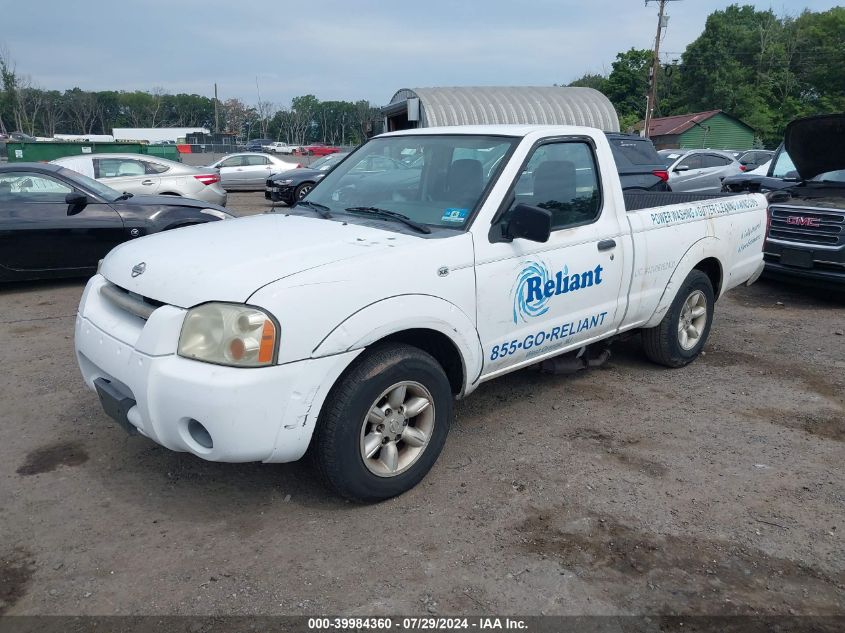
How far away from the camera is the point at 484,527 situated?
3.16m

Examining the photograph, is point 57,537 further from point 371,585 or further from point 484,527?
point 484,527

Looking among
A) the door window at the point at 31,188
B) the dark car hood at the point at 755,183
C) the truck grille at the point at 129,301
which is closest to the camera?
the truck grille at the point at 129,301

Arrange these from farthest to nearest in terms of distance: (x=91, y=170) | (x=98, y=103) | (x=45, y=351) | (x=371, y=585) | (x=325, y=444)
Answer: (x=98, y=103)
(x=91, y=170)
(x=45, y=351)
(x=325, y=444)
(x=371, y=585)

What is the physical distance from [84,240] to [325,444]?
19.3 feet

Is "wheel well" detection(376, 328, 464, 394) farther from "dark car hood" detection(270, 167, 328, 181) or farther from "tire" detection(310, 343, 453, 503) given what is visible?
"dark car hood" detection(270, 167, 328, 181)

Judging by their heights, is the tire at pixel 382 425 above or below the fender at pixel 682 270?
below

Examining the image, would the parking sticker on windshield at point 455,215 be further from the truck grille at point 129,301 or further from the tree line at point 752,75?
the tree line at point 752,75

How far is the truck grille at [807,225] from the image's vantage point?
738 centimetres

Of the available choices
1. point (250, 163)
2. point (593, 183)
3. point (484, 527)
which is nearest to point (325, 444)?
point (484, 527)

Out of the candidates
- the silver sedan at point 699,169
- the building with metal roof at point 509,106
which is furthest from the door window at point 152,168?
the silver sedan at point 699,169

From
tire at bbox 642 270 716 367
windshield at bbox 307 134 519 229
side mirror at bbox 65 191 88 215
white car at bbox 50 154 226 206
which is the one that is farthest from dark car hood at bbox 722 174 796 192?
white car at bbox 50 154 226 206

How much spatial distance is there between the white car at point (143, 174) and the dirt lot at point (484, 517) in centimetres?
797

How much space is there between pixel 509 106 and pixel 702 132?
1446 inches

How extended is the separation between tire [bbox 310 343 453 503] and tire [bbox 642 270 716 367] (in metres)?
2.33
